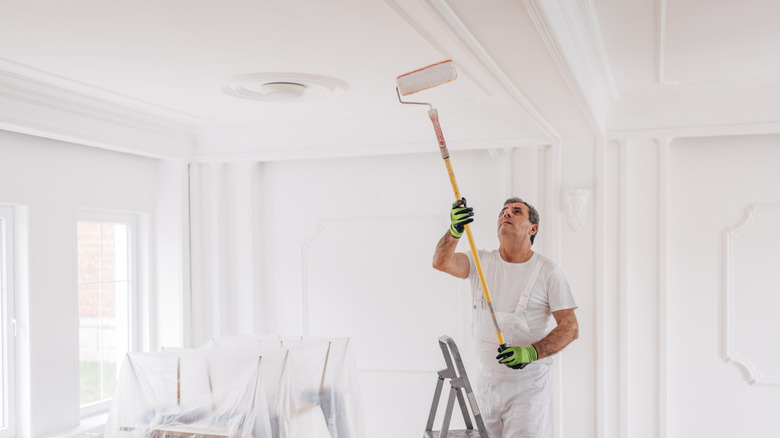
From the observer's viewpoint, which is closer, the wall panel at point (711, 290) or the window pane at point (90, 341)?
the wall panel at point (711, 290)

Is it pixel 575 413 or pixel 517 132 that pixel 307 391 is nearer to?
pixel 575 413

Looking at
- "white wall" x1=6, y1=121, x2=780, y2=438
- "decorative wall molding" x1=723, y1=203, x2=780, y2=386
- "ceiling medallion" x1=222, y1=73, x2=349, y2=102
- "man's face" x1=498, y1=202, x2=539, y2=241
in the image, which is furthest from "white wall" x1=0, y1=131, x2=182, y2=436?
"decorative wall molding" x1=723, y1=203, x2=780, y2=386

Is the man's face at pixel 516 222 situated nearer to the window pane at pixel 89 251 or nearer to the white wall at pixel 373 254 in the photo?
the white wall at pixel 373 254

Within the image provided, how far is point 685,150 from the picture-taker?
11.8 feet

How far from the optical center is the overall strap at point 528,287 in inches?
108

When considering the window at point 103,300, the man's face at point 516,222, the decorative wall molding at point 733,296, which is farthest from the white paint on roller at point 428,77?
the window at point 103,300

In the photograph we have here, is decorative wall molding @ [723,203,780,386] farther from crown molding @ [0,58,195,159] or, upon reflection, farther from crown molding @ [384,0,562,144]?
crown molding @ [0,58,195,159]

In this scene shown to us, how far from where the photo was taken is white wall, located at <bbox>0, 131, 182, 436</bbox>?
3.28 meters

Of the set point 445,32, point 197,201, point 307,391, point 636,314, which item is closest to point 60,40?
point 445,32

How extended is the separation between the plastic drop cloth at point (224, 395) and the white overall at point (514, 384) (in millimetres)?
725

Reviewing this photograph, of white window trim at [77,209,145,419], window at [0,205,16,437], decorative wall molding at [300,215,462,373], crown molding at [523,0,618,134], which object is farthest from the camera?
white window trim at [77,209,145,419]

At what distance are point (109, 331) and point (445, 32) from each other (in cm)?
311

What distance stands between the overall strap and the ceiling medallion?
121 centimetres

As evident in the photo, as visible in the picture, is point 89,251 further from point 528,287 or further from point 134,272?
point 528,287
